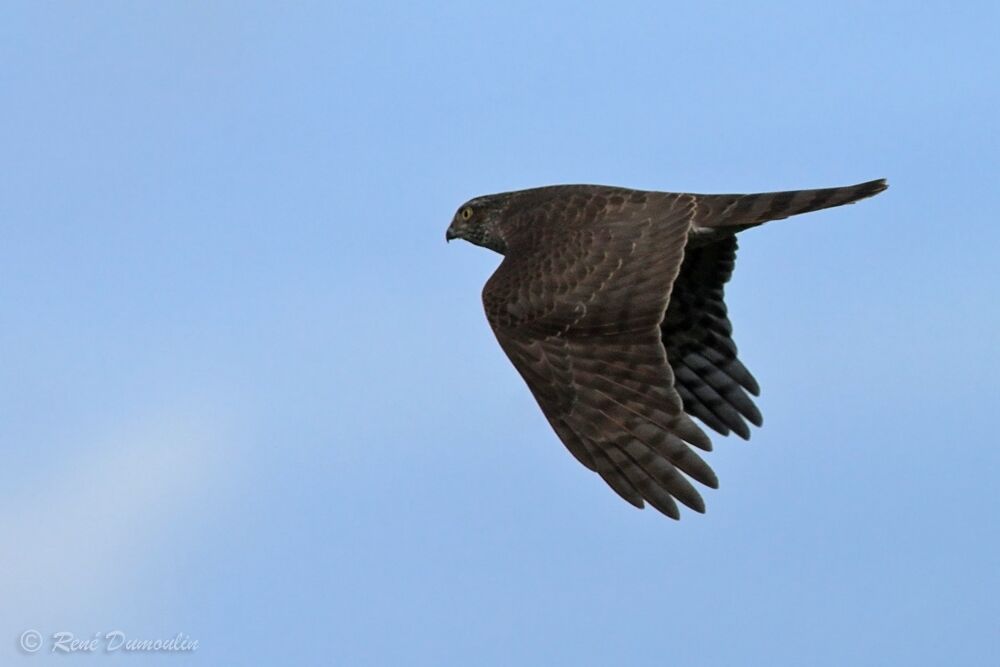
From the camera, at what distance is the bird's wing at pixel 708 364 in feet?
65.8

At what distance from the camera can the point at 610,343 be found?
56.3 ft

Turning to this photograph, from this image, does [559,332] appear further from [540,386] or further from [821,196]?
[821,196]

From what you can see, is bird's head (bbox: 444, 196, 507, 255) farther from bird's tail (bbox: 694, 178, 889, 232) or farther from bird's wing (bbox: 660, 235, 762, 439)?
bird's tail (bbox: 694, 178, 889, 232)

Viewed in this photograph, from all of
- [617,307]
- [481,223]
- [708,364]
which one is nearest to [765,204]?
[617,307]

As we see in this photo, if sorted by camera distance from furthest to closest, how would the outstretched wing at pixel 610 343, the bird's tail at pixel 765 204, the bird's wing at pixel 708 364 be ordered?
the bird's wing at pixel 708 364, the bird's tail at pixel 765 204, the outstretched wing at pixel 610 343

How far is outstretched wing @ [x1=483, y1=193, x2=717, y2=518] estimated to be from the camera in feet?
55.1

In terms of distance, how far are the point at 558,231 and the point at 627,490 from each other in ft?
9.24

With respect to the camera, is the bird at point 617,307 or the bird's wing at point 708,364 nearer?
the bird at point 617,307

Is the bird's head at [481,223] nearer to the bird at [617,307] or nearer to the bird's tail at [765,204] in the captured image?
the bird at [617,307]

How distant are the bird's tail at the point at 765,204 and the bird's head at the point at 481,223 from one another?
104 inches

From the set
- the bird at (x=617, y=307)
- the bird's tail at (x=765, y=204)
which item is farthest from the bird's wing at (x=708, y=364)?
the bird's tail at (x=765, y=204)

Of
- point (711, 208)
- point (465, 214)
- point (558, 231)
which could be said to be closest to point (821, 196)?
point (711, 208)

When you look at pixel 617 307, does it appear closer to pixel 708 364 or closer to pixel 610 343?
pixel 610 343

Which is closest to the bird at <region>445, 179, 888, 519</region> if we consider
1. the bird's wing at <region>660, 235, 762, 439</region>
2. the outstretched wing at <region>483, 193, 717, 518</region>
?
the outstretched wing at <region>483, 193, 717, 518</region>
